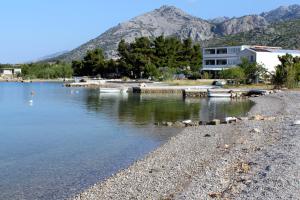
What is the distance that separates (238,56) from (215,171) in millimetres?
98778

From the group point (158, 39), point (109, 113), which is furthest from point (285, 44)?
point (109, 113)

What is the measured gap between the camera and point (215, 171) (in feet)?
56.6

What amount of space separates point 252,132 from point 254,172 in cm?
1158

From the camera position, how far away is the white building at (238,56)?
104m

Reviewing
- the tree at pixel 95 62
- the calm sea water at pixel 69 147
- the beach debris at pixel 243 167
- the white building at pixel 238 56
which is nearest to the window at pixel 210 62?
the white building at pixel 238 56

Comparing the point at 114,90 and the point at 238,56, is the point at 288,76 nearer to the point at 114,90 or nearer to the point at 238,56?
the point at 114,90

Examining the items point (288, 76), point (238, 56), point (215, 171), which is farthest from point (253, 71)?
point (215, 171)

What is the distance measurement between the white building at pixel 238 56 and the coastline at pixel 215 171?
7933 centimetres

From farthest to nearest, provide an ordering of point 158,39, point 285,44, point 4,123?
1. point 285,44
2. point 158,39
3. point 4,123

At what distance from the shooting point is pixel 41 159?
2302cm

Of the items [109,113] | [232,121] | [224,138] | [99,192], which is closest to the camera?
[99,192]

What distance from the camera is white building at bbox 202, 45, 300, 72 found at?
4096 inches

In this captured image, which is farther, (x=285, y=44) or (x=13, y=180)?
(x=285, y=44)

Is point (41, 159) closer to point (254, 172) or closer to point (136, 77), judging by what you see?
point (254, 172)
